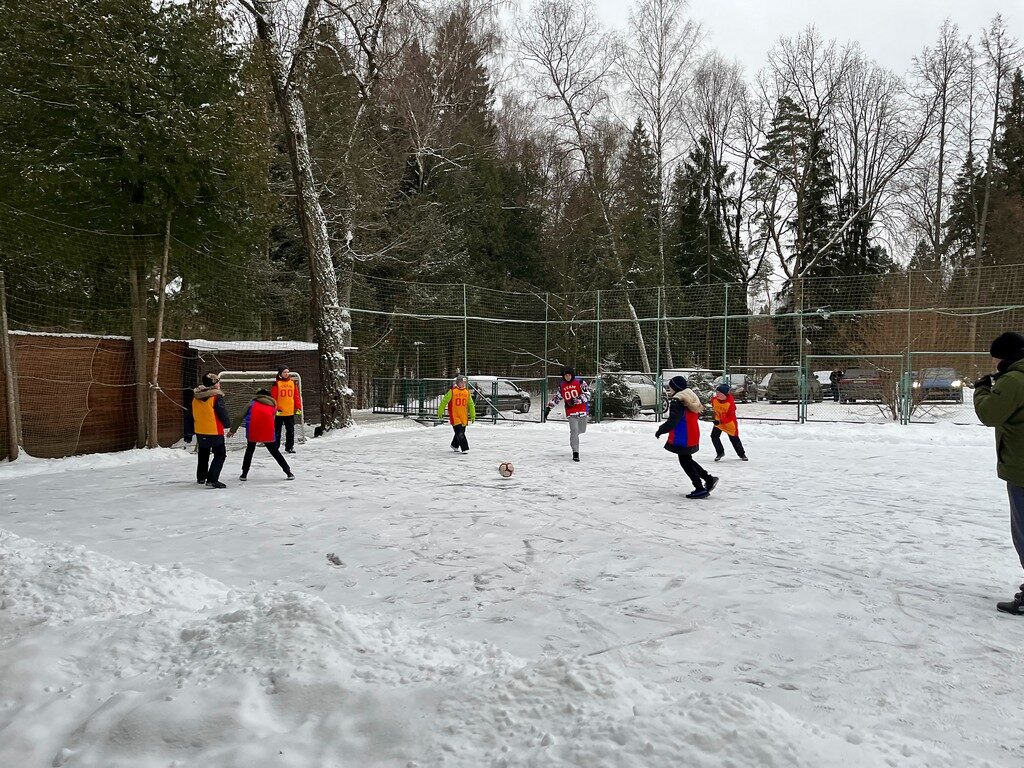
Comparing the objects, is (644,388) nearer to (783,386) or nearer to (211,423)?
(783,386)

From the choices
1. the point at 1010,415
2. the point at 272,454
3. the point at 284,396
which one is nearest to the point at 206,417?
the point at 272,454

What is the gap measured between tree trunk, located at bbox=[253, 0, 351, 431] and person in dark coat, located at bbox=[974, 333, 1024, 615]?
13.3 meters

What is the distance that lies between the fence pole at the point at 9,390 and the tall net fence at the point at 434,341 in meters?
0.07

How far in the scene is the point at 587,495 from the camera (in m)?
8.09

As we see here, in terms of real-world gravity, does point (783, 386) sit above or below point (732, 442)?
above

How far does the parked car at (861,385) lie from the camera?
1683 cm

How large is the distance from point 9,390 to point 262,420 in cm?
498

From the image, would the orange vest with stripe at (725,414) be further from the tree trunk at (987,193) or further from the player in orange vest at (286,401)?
the tree trunk at (987,193)

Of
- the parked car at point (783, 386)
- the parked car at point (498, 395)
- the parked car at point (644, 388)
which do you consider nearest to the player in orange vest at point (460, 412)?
the parked car at point (498, 395)

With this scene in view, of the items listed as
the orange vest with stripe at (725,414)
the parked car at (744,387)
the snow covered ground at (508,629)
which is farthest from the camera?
the parked car at (744,387)

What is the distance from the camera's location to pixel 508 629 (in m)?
3.94

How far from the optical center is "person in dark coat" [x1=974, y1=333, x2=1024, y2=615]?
13.7ft

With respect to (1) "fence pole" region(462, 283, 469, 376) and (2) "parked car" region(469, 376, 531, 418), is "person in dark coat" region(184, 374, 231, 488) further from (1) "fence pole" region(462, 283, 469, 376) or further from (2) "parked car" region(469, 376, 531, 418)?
(2) "parked car" region(469, 376, 531, 418)

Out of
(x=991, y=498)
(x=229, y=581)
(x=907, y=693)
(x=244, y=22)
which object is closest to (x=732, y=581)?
(x=907, y=693)
